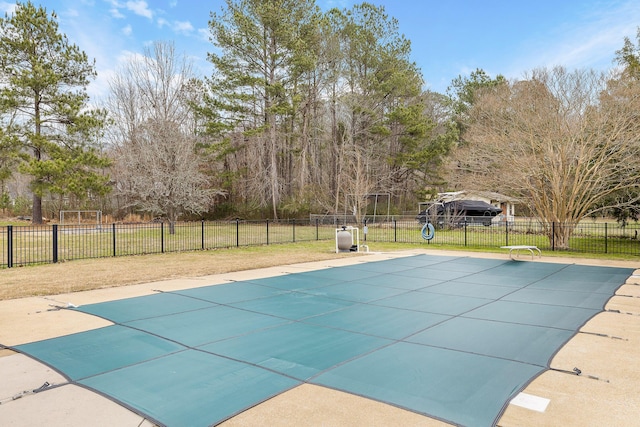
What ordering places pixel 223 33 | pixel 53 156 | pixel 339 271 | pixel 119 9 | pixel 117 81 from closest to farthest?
pixel 339 271
pixel 119 9
pixel 53 156
pixel 223 33
pixel 117 81

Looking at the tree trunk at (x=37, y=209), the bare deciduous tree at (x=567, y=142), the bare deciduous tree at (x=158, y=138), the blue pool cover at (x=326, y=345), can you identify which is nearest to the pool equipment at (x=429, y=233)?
the bare deciduous tree at (x=567, y=142)

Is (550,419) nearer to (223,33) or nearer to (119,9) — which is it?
(119,9)

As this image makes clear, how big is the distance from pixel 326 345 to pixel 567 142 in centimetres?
1392

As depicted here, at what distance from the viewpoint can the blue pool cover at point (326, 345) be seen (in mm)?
3371

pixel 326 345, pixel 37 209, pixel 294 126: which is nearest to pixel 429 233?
pixel 326 345

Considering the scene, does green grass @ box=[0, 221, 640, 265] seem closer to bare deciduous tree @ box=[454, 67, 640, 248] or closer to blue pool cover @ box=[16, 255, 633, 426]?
bare deciduous tree @ box=[454, 67, 640, 248]

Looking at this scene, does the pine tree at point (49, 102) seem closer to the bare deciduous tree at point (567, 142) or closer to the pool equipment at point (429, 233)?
the pool equipment at point (429, 233)

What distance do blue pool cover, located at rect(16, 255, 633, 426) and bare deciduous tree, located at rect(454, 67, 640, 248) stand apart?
8246mm

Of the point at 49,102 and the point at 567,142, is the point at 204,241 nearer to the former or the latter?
the point at 567,142

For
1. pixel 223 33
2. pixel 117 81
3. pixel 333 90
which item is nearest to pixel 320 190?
pixel 333 90

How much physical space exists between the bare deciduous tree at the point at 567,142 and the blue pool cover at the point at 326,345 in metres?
8.25

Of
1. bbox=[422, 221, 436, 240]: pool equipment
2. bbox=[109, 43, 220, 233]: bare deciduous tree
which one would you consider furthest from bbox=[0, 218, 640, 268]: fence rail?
bbox=[109, 43, 220, 233]: bare deciduous tree

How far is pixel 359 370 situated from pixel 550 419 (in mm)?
1532

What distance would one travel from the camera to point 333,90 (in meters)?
33.8
